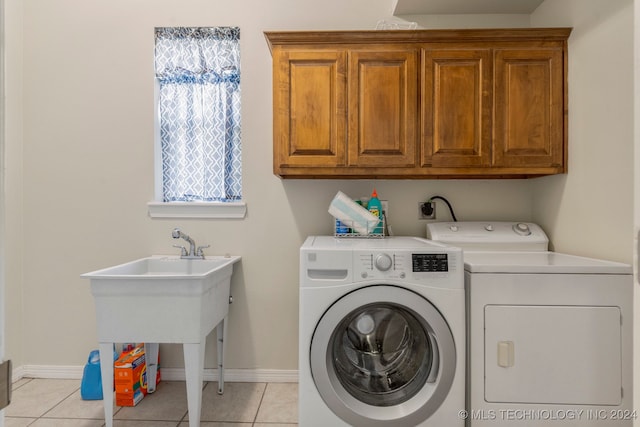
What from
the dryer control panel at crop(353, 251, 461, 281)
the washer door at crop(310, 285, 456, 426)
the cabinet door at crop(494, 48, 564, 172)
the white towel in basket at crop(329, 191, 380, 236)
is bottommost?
the washer door at crop(310, 285, 456, 426)

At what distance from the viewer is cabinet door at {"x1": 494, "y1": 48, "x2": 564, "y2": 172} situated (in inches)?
78.9

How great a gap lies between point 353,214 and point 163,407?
1502 millimetres

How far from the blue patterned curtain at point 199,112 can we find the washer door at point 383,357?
1.23 meters

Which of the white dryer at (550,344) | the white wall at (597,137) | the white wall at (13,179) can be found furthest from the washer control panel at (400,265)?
the white wall at (13,179)

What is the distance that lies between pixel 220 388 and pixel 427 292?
140 centimetres

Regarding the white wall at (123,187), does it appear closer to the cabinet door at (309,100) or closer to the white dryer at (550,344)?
the cabinet door at (309,100)

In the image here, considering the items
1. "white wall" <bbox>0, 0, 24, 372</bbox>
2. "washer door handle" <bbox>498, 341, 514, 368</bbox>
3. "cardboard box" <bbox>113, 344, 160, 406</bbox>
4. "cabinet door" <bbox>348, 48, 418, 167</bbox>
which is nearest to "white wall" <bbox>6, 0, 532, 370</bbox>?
"white wall" <bbox>0, 0, 24, 372</bbox>

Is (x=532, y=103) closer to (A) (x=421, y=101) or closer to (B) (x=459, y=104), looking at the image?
(B) (x=459, y=104)

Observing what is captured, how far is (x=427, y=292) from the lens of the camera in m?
1.61

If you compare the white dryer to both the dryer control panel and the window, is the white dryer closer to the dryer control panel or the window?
the dryer control panel

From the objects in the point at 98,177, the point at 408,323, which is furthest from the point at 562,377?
the point at 98,177

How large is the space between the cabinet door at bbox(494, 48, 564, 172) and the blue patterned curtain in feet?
5.24

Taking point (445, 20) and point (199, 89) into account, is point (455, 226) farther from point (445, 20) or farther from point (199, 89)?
point (199, 89)

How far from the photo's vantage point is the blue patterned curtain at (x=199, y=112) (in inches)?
95.7
